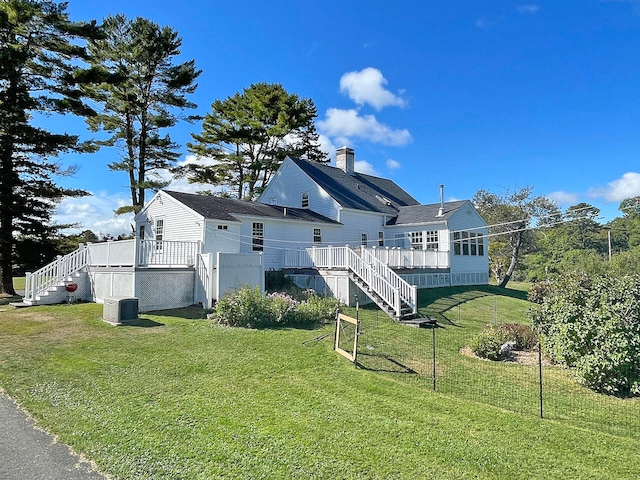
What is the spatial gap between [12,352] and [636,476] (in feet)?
33.9

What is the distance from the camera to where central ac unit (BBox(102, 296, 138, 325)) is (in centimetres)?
1065

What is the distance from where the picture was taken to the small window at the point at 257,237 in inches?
699

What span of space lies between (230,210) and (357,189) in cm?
990

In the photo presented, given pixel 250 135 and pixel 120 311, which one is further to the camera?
pixel 250 135

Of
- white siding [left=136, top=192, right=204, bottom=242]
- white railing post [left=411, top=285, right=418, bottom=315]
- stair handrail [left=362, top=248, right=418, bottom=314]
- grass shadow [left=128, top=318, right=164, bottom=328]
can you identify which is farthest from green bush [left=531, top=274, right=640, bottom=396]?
white siding [left=136, top=192, right=204, bottom=242]

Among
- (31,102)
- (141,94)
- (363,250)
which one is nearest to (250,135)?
(141,94)

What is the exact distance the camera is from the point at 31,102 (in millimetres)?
18000

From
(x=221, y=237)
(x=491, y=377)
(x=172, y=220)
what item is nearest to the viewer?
(x=491, y=377)

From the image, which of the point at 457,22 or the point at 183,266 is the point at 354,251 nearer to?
the point at 183,266

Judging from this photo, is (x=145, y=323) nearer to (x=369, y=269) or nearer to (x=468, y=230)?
(x=369, y=269)

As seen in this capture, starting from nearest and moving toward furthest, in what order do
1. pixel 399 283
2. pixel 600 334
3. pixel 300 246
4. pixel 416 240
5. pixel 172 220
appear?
1. pixel 600 334
2. pixel 399 283
3. pixel 172 220
4. pixel 300 246
5. pixel 416 240

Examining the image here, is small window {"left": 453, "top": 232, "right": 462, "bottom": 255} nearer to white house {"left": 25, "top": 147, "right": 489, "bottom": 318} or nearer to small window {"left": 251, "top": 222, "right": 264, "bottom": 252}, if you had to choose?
white house {"left": 25, "top": 147, "right": 489, "bottom": 318}

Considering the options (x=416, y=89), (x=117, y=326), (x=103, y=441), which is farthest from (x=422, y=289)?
(x=103, y=441)

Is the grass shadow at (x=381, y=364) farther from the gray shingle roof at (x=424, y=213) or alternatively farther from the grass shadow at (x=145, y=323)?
the gray shingle roof at (x=424, y=213)
